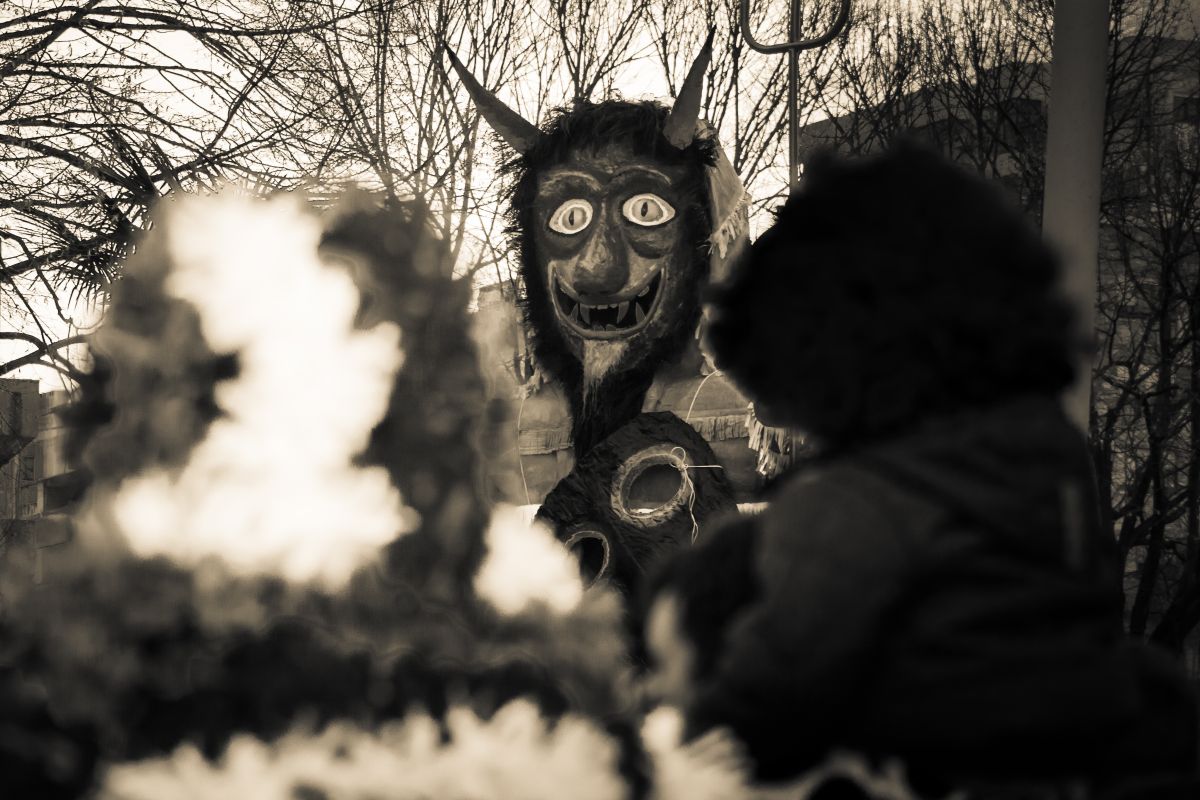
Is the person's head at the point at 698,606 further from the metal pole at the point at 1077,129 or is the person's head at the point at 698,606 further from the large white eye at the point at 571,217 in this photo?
the large white eye at the point at 571,217

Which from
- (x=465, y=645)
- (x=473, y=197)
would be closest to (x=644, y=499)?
(x=465, y=645)

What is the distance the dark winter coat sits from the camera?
1.29 meters

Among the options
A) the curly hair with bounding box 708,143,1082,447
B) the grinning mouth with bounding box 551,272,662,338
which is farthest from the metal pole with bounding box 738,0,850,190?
the curly hair with bounding box 708,143,1082,447

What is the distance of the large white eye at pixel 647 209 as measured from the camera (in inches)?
196

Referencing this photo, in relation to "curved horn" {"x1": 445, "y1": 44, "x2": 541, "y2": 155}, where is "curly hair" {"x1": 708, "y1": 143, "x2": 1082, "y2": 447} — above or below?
below

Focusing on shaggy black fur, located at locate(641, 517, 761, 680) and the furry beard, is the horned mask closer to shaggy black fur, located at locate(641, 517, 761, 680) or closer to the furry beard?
the furry beard

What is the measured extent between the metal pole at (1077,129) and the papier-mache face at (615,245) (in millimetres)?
1570

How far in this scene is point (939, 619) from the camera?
4.25 ft

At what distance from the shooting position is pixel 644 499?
15.2ft

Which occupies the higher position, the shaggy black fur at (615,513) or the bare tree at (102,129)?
the bare tree at (102,129)

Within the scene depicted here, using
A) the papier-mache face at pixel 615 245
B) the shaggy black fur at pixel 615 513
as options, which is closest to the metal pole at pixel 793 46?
the papier-mache face at pixel 615 245

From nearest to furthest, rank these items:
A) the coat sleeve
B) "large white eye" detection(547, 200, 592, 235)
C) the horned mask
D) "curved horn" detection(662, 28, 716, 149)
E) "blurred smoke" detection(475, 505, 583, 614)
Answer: the coat sleeve → "blurred smoke" detection(475, 505, 583, 614) → "curved horn" detection(662, 28, 716, 149) → the horned mask → "large white eye" detection(547, 200, 592, 235)

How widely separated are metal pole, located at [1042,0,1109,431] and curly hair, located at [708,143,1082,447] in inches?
90.1

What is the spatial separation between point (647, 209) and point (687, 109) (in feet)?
1.28
